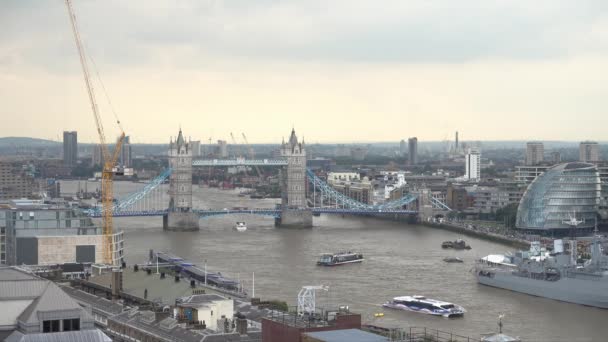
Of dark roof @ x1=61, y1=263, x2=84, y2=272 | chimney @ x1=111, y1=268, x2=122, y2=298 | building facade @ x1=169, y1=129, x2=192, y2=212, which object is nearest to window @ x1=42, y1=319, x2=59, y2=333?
chimney @ x1=111, y1=268, x2=122, y2=298

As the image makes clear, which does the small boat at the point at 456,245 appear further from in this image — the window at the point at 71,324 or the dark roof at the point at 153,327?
the window at the point at 71,324

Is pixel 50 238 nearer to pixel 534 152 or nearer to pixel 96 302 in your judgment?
pixel 96 302

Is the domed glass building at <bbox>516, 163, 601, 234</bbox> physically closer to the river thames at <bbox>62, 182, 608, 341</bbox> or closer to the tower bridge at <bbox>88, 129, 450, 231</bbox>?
the river thames at <bbox>62, 182, 608, 341</bbox>

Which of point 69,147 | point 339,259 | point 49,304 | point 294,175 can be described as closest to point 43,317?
point 49,304

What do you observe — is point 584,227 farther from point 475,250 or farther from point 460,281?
point 460,281

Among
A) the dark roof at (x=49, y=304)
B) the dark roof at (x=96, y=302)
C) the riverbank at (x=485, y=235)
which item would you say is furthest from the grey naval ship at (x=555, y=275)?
the dark roof at (x=49, y=304)

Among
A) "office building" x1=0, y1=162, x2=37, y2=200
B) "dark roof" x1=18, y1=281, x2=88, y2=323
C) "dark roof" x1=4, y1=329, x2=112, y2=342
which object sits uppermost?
"office building" x1=0, y1=162, x2=37, y2=200
